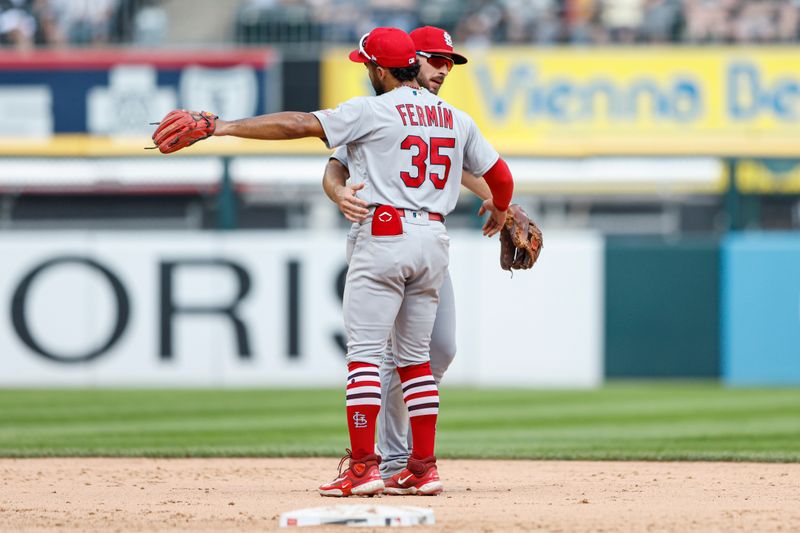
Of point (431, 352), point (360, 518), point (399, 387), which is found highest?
point (431, 352)

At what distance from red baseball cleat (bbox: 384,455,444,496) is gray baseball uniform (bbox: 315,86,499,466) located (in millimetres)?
408

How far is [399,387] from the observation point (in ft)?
20.5

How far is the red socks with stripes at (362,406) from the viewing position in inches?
229

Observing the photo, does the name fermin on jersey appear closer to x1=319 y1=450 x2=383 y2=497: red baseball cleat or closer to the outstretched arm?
the outstretched arm

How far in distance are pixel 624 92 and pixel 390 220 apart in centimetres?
1293

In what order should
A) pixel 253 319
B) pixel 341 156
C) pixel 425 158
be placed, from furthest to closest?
pixel 253 319 → pixel 341 156 → pixel 425 158

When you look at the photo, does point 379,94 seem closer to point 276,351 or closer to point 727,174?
point 276,351

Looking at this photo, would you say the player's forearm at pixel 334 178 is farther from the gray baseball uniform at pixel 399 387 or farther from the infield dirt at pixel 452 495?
the infield dirt at pixel 452 495

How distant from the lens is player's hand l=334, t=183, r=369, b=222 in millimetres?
5762

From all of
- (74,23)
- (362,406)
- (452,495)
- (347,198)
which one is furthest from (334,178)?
(74,23)

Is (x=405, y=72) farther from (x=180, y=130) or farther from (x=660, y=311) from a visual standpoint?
(x=660, y=311)

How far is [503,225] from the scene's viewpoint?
6.37m

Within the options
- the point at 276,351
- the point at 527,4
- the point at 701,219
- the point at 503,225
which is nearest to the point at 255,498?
the point at 503,225

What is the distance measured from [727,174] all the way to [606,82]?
5.11 m
